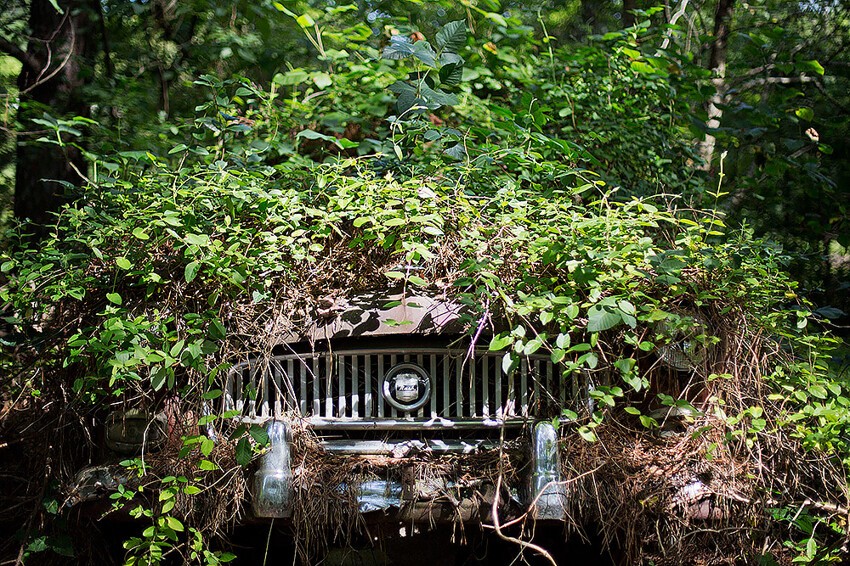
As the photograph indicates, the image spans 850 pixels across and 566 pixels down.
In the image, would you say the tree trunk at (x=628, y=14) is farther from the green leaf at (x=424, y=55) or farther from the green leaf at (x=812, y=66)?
the green leaf at (x=424, y=55)

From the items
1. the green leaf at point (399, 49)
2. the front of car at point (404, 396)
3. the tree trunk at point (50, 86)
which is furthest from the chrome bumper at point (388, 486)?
the tree trunk at point (50, 86)

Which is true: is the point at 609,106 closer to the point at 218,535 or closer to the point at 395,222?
the point at 395,222

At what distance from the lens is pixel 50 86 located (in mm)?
5391

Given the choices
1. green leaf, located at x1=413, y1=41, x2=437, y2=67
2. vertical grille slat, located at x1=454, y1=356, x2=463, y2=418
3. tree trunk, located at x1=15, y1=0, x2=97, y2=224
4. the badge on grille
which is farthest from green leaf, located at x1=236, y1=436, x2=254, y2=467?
tree trunk, located at x1=15, y1=0, x2=97, y2=224

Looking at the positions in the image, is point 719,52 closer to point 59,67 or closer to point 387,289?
point 387,289

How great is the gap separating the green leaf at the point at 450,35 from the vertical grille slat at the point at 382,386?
1.88 m

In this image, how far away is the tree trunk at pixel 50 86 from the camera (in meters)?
5.11

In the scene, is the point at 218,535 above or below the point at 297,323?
below

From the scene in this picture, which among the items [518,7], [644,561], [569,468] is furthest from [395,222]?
[518,7]

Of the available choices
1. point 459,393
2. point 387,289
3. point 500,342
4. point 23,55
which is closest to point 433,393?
point 459,393

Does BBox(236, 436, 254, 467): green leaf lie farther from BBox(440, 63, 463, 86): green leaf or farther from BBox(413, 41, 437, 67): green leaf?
BBox(440, 63, 463, 86): green leaf

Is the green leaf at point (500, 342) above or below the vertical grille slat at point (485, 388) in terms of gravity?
above

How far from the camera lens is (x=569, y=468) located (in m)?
2.71

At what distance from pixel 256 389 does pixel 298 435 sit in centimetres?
22
